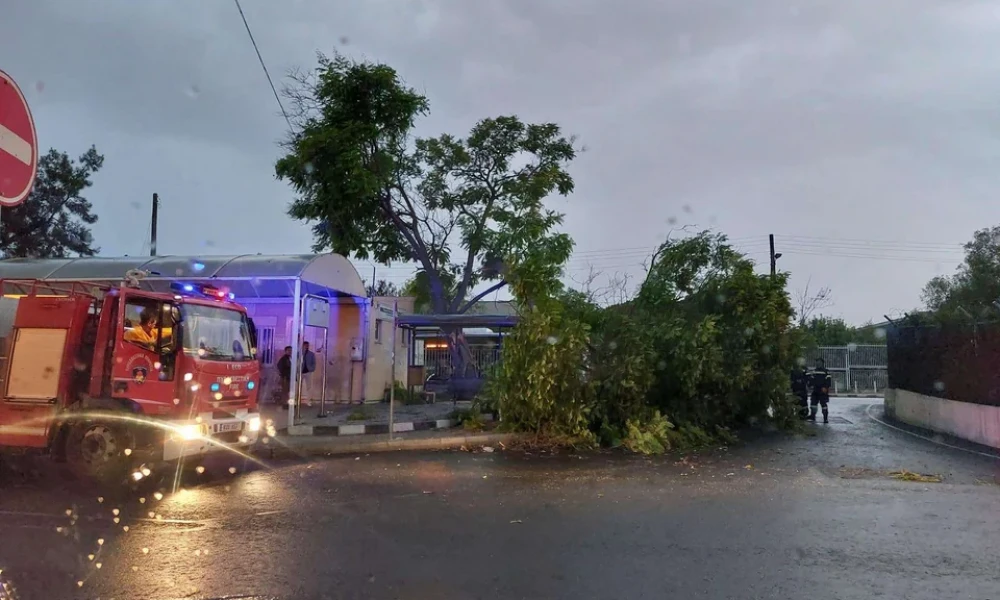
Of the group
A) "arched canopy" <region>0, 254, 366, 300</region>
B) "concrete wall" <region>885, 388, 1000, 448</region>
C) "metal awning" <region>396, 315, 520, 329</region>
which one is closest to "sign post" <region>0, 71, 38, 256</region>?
"arched canopy" <region>0, 254, 366, 300</region>

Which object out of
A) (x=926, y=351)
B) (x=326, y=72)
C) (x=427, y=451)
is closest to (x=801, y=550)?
(x=427, y=451)

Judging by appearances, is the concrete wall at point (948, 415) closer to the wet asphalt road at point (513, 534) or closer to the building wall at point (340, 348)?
the wet asphalt road at point (513, 534)

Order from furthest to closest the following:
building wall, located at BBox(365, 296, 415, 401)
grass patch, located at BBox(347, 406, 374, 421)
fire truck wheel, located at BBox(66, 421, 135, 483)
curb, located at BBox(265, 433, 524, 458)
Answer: building wall, located at BBox(365, 296, 415, 401), grass patch, located at BBox(347, 406, 374, 421), curb, located at BBox(265, 433, 524, 458), fire truck wheel, located at BBox(66, 421, 135, 483)

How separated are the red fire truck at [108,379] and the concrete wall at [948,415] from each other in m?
13.2

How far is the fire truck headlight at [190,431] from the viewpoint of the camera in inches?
363

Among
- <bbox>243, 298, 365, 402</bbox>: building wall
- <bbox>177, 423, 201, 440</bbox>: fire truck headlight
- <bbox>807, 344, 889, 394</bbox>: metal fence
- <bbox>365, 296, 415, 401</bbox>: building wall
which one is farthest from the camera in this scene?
<bbox>807, 344, 889, 394</bbox>: metal fence

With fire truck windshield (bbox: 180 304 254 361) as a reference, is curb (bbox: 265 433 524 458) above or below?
below

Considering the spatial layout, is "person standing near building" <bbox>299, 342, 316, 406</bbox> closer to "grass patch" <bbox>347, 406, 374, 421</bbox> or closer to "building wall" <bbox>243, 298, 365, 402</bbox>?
"building wall" <bbox>243, 298, 365, 402</bbox>

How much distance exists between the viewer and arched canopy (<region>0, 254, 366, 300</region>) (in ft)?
50.8

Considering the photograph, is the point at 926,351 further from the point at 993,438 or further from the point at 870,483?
the point at 870,483

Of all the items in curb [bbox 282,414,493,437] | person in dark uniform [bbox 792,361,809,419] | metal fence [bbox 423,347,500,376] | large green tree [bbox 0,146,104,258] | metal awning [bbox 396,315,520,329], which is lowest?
curb [bbox 282,414,493,437]

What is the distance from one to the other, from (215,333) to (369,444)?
11.0 feet

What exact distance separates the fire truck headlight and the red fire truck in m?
0.01

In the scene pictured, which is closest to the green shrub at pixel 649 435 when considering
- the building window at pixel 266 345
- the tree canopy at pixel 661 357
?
the tree canopy at pixel 661 357
